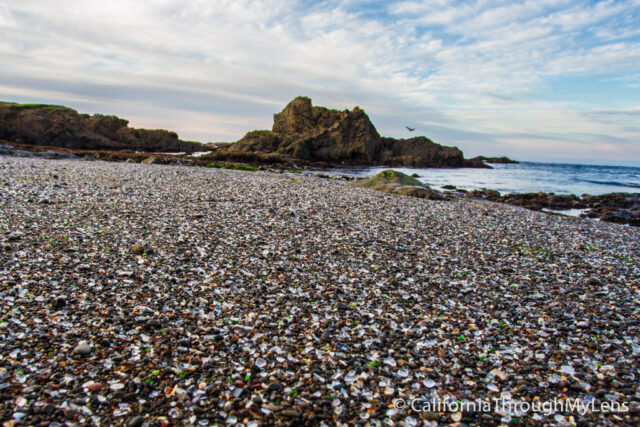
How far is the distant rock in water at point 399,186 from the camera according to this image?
2252cm

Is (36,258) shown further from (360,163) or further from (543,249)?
(360,163)

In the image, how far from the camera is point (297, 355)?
539 centimetres

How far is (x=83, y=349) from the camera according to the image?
16.7 ft

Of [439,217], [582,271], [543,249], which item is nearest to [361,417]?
[582,271]

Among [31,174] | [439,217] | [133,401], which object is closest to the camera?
[133,401]

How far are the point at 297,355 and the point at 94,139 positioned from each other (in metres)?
88.1

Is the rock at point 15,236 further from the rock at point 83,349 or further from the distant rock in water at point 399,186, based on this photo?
the distant rock in water at point 399,186

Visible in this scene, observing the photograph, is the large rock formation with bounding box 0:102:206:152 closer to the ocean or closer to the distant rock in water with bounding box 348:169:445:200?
the ocean

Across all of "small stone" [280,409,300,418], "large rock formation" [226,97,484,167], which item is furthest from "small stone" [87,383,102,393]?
"large rock formation" [226,97,484,167]

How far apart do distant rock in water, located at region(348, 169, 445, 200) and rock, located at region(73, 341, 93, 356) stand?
1989 centimetres

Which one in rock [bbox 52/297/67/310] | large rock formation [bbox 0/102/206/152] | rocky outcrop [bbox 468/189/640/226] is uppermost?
large rock formation [bbox 0/102/206/152]

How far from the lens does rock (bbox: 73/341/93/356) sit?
5059 mm

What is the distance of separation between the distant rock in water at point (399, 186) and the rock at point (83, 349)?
65.3 feet

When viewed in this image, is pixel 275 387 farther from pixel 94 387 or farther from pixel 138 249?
pixel 138 249
